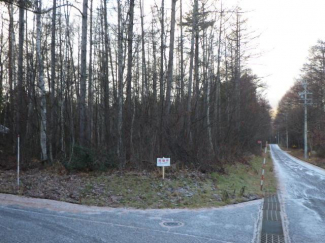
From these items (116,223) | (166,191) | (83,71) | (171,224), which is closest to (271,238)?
(171,224)

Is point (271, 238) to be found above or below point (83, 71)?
below

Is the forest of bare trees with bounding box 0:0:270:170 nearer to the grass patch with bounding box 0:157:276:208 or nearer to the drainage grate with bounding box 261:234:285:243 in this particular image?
the grass patch with bounding box 0:157:276:208

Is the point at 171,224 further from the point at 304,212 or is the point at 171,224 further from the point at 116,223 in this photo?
the point at 304,212

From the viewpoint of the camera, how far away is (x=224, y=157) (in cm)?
2198

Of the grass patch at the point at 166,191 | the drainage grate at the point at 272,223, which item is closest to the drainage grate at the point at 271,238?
the drainage grate at the point at 272,223

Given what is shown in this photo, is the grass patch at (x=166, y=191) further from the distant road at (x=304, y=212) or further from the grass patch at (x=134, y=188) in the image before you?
the distant road at (x=304, y=212)

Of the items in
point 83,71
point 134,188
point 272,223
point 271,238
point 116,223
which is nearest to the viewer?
point 271,238

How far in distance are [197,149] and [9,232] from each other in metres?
11.5

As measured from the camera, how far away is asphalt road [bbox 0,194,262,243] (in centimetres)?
648

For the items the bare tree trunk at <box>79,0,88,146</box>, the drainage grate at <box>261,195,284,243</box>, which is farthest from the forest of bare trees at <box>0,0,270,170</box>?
the drainage grate at <box>261,195,284,243</box>

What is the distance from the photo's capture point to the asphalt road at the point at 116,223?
21.3 feet

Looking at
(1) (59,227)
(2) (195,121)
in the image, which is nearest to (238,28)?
(2) (195,121)

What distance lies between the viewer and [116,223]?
301 inches

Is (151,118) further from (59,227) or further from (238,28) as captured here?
(238,28)
